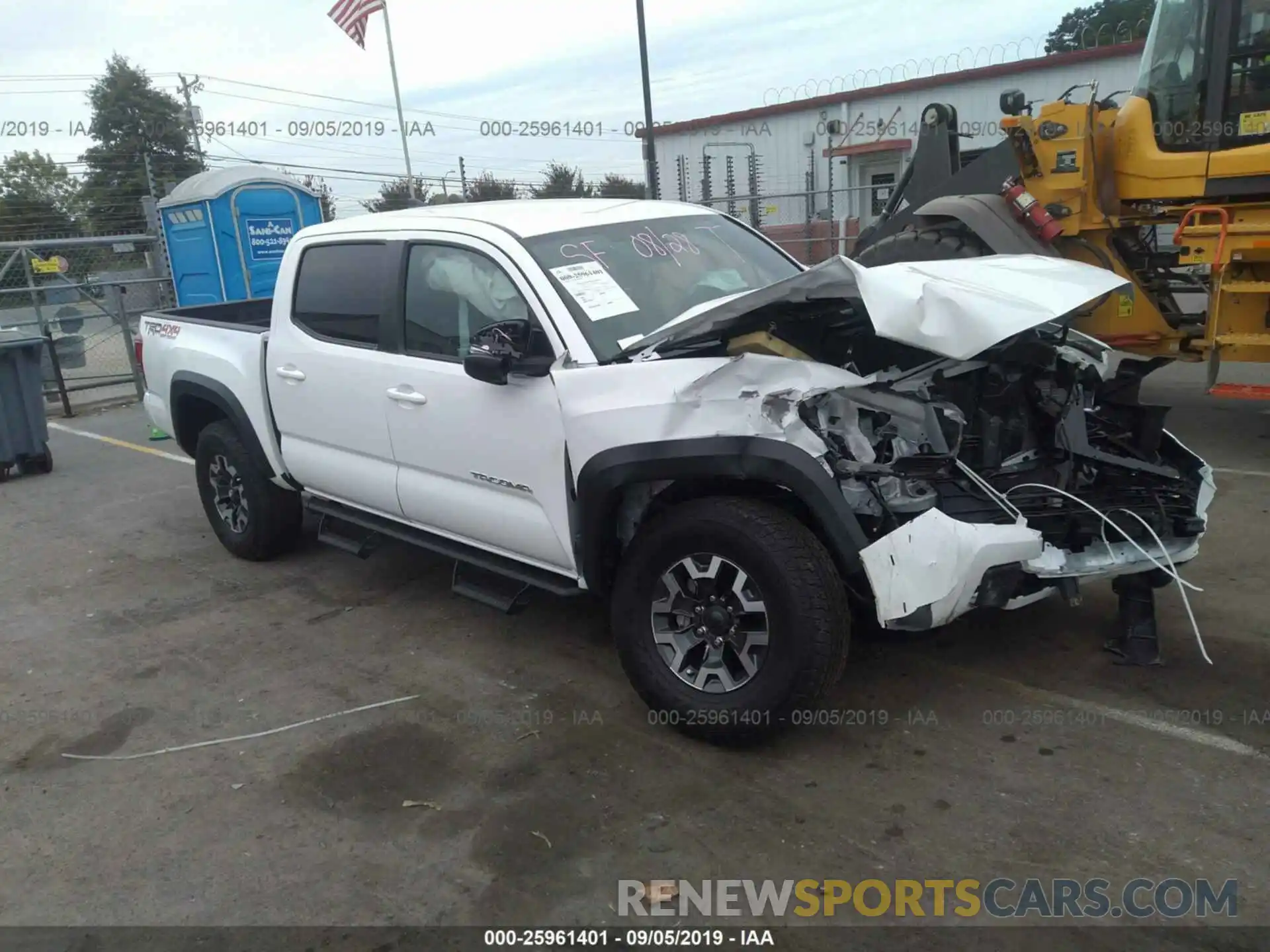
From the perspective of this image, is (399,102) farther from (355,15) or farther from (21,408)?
(21,408)

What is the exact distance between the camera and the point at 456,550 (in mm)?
4512

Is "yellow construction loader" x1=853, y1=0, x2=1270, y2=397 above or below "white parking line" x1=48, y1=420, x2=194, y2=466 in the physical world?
above

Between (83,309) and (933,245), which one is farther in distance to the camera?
(83,309)

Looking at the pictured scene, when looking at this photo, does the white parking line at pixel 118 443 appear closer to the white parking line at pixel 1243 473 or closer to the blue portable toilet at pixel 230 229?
the blue portable toilet at pixel 230 229

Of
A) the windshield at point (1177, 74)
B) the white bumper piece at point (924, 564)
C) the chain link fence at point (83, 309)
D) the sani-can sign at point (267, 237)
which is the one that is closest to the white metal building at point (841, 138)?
the sani-can sign at point (267, 237)

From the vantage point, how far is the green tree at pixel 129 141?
38062mm

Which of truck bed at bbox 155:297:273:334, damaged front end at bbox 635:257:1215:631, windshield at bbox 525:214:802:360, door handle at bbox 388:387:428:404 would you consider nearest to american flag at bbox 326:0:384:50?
truck bed at bbox 155:297:273:334

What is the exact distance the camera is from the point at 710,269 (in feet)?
14.9

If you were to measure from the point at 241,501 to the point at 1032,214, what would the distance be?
6.06 m

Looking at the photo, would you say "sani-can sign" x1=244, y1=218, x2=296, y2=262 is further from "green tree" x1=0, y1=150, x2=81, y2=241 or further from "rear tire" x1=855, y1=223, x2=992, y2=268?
"green tree" x1=0, y1=150, x2=81, y2=241

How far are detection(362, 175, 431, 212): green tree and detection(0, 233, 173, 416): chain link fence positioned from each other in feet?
32.4

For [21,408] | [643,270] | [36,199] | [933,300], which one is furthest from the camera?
[36,199]

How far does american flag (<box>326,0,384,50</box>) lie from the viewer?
1702 centimetres

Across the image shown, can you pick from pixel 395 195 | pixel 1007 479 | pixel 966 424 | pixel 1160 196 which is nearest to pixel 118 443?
pixel 966 424
